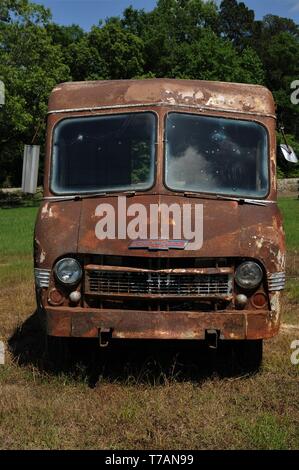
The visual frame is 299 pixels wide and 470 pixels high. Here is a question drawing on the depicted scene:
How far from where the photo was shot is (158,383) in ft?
18.4

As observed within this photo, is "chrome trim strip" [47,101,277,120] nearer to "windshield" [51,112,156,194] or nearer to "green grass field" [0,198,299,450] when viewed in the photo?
"windshield" [51,112,156,194]

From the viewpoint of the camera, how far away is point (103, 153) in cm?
612

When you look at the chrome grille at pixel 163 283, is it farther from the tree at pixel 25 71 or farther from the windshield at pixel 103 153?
the tree at pixel 25 71

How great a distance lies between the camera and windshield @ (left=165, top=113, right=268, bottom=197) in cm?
594

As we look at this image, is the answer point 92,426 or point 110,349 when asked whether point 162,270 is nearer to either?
point 92,426

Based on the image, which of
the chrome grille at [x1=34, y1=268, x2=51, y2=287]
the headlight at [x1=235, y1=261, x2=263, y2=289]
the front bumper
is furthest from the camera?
the chrome grille at [x1=34, y1=268, x2=51, y2=287]

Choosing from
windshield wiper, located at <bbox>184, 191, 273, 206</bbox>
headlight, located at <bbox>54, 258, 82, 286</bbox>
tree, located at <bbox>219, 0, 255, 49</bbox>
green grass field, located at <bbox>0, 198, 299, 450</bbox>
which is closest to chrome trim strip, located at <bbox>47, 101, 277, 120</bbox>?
windshield wiper, located at <bbox>184, 191, 273, 206</bbox>

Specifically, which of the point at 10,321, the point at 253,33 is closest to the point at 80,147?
the point at 10,321

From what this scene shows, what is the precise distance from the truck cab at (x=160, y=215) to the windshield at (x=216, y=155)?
0.01 meters

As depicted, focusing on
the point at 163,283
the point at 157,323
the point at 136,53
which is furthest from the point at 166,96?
the point at 136,53

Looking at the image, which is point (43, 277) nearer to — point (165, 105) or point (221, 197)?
point (221, 197)

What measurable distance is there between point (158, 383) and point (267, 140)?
2508 mm

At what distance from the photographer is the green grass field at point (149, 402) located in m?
4.54

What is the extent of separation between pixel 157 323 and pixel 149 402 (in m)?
0.63
